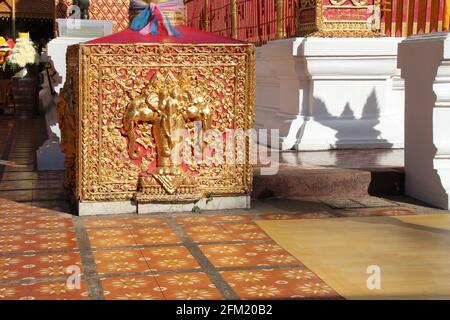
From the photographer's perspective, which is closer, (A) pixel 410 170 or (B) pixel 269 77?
(A) pixel 410 170

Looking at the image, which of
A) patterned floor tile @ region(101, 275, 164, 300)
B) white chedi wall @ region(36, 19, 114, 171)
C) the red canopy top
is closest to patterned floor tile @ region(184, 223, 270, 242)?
patterned floor tile @ region(101, 275, 164, 300)

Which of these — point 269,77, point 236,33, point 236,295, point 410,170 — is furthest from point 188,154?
point 236,33

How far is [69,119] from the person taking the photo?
458 cm

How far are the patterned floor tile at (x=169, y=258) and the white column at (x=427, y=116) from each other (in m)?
1.70

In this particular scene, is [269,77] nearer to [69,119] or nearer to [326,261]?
[69,119]

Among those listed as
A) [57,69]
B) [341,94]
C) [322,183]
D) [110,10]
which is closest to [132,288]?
[322,183]

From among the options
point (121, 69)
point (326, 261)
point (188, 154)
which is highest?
point (121, 69)

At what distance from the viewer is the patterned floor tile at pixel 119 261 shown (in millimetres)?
3184

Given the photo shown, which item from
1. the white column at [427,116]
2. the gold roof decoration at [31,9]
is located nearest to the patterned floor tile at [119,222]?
the white column at [427,116]

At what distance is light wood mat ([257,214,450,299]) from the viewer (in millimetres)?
2943

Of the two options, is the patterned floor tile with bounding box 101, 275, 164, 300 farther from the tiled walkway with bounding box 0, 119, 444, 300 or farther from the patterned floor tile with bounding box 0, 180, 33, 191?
the patterned floor tile with bounding box 0, 180, 33, 191

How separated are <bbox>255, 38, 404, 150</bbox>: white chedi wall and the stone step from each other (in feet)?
4.05
